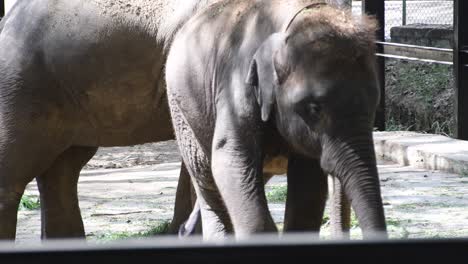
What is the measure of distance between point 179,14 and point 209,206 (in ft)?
3.43

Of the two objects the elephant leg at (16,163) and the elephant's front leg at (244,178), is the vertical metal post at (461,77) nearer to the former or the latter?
the elephant leg at (16,163)

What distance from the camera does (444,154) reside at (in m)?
9.58

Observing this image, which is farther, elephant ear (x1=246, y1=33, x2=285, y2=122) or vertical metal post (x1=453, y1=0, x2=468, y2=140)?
vertical metal post (x1=453, y1=0, x2=468, y2=140)

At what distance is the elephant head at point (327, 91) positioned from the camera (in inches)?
160

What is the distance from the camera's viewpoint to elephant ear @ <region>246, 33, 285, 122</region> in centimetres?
429

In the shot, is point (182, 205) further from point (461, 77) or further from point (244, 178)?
point (461, 77)

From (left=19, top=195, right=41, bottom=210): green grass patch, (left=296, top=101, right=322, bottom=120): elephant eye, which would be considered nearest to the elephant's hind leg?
(left=296, top=101, right=322, bottom=120): elephant eye

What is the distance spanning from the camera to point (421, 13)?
19031 millimetres

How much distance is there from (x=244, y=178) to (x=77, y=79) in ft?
5.46

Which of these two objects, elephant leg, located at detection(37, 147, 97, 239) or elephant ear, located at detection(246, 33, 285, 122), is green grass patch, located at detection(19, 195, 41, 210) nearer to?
elephant leg, located at detection(37, 147, 97, 239)

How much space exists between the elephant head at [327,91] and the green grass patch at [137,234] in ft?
9.35

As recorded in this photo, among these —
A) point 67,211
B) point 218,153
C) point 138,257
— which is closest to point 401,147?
point 67,211

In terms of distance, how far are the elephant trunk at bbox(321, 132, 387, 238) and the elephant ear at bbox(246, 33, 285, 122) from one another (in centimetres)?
31

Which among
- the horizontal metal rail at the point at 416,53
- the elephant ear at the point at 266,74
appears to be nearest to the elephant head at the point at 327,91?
the elephant ear at the point at 266,74
